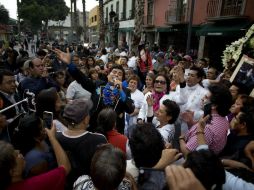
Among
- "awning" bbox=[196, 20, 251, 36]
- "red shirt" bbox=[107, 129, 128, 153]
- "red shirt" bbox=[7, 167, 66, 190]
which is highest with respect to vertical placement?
"awning" bbox=[196, 20, 251, 36]

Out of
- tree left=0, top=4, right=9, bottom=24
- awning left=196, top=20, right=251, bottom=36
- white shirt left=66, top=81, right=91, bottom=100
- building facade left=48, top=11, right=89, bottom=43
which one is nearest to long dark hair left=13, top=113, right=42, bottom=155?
white shirt left=66, top=81, right=91, bottom=100

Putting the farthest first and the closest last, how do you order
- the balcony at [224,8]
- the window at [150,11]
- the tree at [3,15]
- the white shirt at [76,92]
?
the tree at [3,15]
the window at [150,11]
the balcony at [224,8]
the white shirt at [76,92]

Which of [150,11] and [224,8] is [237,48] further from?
[150,11]

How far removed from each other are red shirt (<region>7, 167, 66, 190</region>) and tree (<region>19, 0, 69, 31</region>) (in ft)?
126

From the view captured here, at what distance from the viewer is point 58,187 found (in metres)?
1.75

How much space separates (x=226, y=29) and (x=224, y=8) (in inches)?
65.2

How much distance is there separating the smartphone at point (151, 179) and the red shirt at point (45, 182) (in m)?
0.57

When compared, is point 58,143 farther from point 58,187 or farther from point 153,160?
point 153,160

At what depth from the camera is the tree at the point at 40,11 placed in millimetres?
36094

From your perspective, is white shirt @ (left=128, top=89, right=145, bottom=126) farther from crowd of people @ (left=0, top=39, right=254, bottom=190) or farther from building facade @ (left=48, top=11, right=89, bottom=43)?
building facade @ (left=48, top=11, right=89, bottom=43)

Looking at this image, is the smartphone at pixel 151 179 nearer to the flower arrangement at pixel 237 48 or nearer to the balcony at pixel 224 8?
the flower arrangement at pixel 237 48

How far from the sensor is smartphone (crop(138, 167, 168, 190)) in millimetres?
1619

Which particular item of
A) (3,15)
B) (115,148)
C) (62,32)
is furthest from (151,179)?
(62,32)

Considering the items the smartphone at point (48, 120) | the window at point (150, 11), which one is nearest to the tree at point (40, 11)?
the window at point (150, 11)
